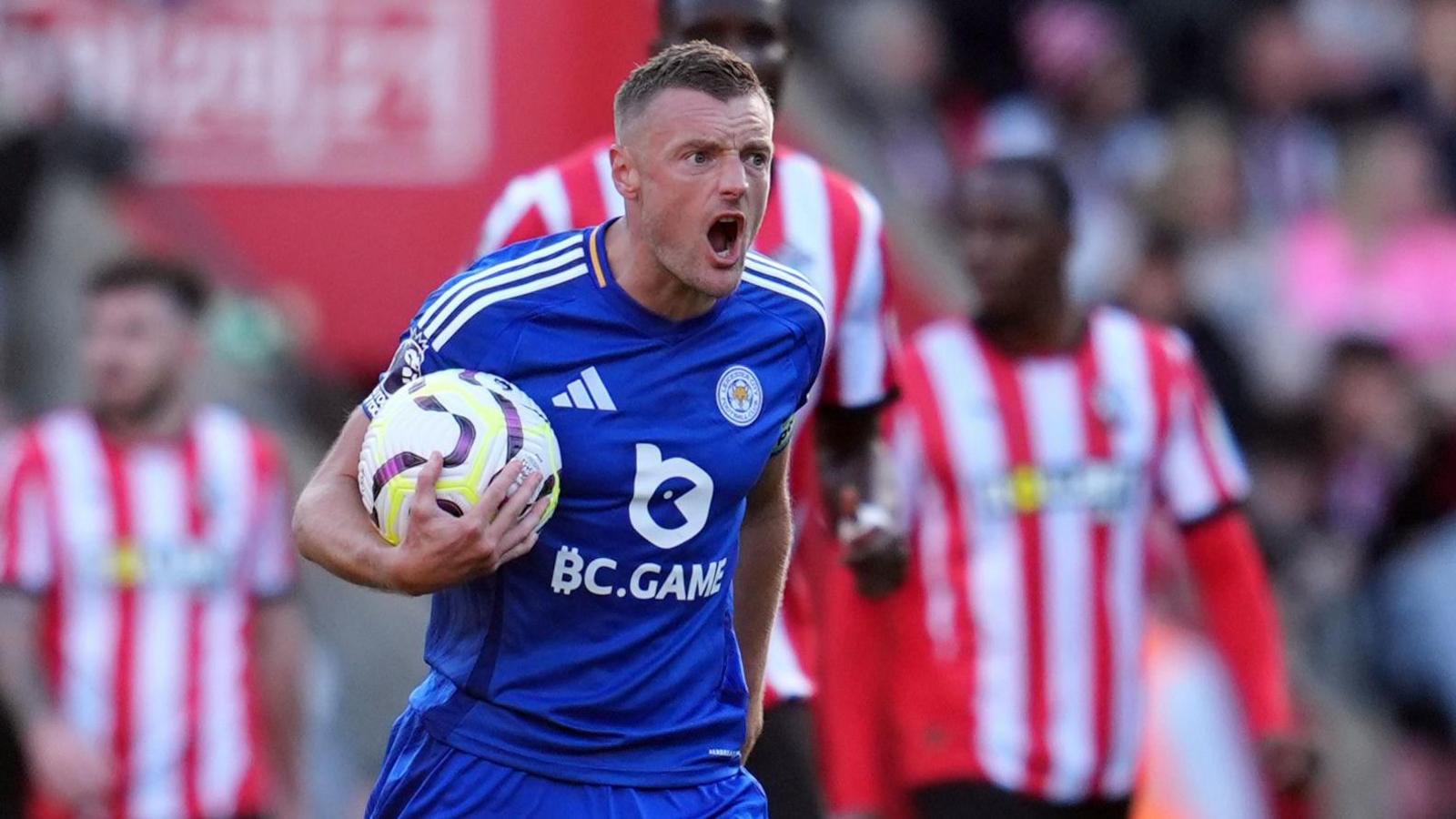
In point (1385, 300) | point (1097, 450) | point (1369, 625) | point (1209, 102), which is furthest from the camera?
point (1209, 102)

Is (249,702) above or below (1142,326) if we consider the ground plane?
below

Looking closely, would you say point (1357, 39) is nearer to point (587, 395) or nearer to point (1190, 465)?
point (1190, 465)

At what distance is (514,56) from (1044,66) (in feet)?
8.40

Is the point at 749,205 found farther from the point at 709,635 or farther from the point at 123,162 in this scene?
the point at 123,162

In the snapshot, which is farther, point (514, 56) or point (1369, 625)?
point (514, 56)

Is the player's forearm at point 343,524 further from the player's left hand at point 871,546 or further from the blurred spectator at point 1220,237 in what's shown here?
the blurred spectator at point 1220,237

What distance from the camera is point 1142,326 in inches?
294

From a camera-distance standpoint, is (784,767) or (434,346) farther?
(784,767)

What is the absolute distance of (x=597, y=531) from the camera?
4.61 metres

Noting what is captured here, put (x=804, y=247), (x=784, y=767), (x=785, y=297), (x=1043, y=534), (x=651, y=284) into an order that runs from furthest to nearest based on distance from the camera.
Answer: (x=1043, y=534), (x=804, y=247), (x=784, y=767), (x=785, y=297), (x=651, y=284)

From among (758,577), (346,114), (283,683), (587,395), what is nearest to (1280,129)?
(346,114)

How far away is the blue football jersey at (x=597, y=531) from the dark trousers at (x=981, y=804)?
2.28 meters

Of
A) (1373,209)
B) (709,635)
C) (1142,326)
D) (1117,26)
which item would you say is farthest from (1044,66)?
(709,635)

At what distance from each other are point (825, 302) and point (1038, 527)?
58.2 inches
